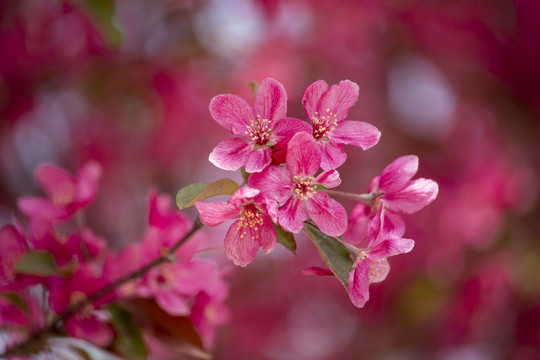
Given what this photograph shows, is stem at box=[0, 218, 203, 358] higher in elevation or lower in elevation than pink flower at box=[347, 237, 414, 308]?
lower

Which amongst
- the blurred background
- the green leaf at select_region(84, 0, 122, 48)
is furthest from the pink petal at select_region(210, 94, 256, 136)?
the blurred background

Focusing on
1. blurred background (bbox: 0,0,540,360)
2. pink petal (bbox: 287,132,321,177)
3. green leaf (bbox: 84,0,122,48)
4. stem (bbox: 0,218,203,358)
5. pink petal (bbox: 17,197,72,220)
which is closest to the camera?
pink petal (bbox: 287,132,321,177)

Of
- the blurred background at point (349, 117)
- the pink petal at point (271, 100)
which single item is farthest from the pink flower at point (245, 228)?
the blurred background at point (349, 117)

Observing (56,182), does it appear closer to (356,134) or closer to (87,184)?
(87,184)

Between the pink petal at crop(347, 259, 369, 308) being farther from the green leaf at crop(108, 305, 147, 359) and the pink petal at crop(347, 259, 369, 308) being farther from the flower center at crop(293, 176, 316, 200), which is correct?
the green leaf at crop(108, 305, 147, 359)

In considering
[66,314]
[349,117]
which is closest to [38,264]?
[66,314]

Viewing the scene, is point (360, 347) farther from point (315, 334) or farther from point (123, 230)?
point (123, 230)
